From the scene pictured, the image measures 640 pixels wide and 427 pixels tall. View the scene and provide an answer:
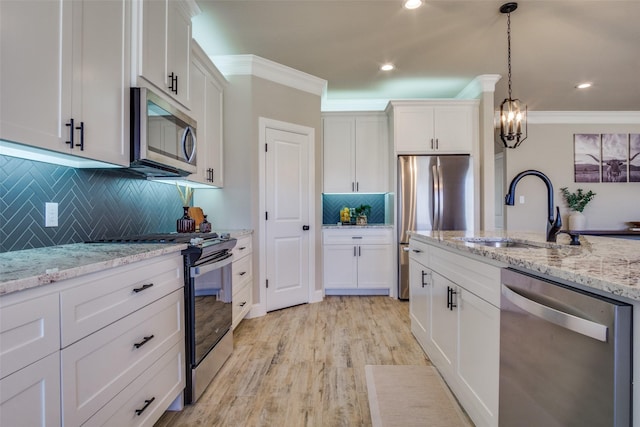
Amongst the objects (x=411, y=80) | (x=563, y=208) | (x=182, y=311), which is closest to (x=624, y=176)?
(x=563, y=208)

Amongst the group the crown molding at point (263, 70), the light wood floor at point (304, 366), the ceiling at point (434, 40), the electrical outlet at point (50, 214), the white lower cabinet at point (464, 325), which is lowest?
the light wood floor at point (304, 366)

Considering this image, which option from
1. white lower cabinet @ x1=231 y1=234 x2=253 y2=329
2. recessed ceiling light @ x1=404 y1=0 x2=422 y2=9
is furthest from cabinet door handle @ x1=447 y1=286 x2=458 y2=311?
recessed ceiling light @ x1=404 y1=0 x2=422 y2=9

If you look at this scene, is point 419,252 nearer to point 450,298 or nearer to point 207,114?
point 450,298

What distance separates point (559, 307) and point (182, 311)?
1686 millimetres

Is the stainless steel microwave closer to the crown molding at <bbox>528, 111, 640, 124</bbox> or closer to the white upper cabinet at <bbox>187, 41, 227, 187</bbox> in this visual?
the white upper cabinet at <bbox>187, 41, 227, 187</bbox>

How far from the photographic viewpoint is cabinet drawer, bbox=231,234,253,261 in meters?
2.70

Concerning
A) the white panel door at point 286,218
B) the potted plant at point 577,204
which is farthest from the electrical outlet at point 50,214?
the potted plant at point 577,204

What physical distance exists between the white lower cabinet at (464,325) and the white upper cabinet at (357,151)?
214 centimetres

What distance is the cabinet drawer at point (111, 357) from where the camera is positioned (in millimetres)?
1015

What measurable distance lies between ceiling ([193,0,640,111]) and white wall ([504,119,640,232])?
1234 millimetres

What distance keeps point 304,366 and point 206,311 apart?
817mm

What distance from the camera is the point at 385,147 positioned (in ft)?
14.5

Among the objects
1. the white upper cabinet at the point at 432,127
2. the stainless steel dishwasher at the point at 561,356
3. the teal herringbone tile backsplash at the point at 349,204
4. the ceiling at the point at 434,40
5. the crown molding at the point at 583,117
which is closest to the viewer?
the stainless steel dishwasher at the point at 561,356

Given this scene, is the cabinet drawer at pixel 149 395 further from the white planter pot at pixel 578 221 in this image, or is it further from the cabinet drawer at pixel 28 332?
the white planter pot at pixel 578 221
